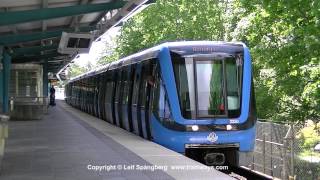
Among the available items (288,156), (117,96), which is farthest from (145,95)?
(117,96)

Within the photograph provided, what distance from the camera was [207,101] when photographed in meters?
13.4

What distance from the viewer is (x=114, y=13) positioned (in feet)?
74.9

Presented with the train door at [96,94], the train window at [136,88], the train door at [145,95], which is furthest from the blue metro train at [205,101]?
the train door at [96,94]

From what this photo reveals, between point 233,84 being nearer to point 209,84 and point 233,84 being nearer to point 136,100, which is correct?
point 209,84

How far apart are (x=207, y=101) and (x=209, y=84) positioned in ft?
1.37

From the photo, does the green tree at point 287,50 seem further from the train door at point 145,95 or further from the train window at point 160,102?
the train window at point 160,102

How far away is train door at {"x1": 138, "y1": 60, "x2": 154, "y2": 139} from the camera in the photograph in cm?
1487

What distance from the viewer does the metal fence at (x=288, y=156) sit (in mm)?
15094

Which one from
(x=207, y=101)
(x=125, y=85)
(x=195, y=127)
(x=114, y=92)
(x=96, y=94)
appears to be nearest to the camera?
(x=195, y=127)

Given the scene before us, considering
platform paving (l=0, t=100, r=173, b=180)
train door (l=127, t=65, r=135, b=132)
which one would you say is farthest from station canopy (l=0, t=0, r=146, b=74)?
platform paving (l=0, t=100, r=173, b=180)

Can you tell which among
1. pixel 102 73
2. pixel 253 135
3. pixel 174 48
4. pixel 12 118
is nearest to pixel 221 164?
pixel 253 135

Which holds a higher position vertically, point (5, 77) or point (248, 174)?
point (5, 77)

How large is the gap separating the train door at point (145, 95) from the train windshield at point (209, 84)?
1263mm

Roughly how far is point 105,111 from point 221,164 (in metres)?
11.3
